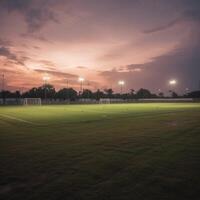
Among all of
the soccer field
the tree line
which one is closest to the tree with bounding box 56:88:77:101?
the tree line

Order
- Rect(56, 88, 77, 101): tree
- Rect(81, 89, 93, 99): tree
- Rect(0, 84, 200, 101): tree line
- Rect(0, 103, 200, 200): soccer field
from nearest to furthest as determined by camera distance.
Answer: Rect(0, 103, 200, 200): soccer field → Rect(0, 84, 200, 101): tree line → Rect(56, 88, 77, 101): tree → Rect(81, 89, 93, 99): tree

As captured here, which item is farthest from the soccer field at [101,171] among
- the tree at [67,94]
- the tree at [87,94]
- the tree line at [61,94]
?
the tree at [87,94]

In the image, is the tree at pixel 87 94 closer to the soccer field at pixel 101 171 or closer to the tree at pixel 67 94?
the tree at pixel 67 94

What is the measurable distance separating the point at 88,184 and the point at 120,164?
5.80ft

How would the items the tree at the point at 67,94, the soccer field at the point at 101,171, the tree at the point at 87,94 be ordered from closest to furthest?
the soccer field at the point at 101,171 → the tree at the point at 67,94 → the tree at the point at 87,94

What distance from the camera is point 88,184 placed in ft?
17.2

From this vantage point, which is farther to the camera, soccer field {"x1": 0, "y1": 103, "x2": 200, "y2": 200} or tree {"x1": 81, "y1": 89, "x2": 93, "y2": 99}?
tree {"x1": 81, "y1": 89, "x2": 93, "y2": 99}

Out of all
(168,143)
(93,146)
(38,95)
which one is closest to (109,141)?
(93,146)

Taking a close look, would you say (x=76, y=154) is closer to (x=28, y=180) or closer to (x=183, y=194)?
(x=28, y=180)

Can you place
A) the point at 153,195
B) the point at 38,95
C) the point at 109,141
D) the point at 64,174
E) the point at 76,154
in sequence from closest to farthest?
the point at 153,195
the point at 64,174
the point at 76,154
the point at 109,141
the point at 38,95

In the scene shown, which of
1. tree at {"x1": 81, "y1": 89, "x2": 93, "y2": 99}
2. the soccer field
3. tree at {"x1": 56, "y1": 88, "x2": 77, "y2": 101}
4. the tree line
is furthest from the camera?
tree at {"x1": 81, "y1": 89, "x2": 93, "y2": 99}

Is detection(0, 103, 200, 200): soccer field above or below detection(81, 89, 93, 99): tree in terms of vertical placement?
below

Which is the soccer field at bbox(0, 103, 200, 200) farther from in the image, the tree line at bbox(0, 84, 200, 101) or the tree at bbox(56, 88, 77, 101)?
the tree at bbox(56, 88, 77, 101)

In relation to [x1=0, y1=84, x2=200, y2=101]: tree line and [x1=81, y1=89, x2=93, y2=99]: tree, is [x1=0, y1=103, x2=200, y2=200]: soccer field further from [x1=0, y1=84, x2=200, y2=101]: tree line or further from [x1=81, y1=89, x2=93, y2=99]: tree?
[x1=81, y1=89, x2=93, y2=99]: tree
